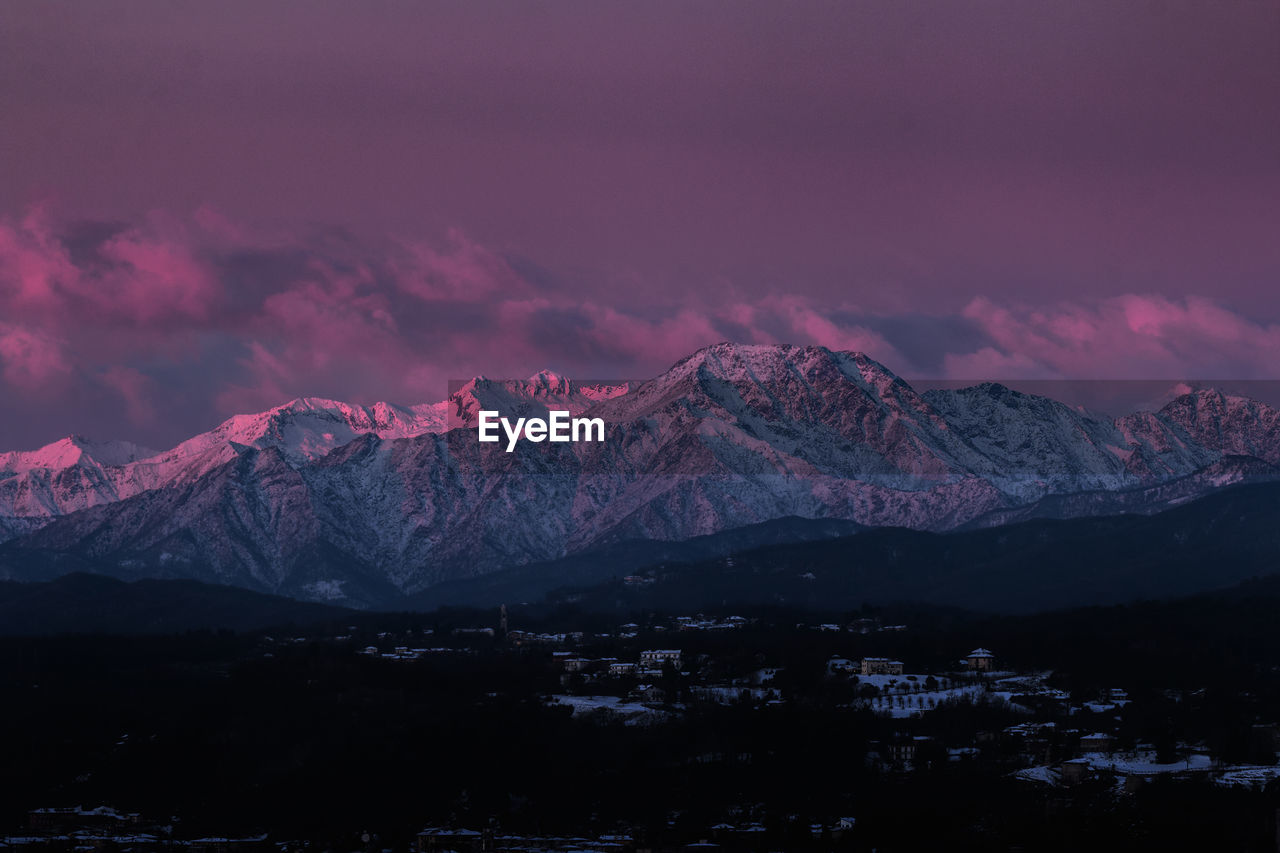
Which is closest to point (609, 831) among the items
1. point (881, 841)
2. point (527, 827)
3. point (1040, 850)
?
point (527, 827)

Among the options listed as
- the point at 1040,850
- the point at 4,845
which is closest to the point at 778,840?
the point at 1040,850

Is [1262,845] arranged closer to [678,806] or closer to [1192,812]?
[1192,812]

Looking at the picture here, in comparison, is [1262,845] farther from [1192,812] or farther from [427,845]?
[427,845]

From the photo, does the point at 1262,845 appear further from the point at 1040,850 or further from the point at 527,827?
the point at 527,827

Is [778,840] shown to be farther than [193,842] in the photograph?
No

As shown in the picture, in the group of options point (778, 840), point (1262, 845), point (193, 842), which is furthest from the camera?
point (193, 842)

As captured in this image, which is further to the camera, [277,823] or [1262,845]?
[277,823]

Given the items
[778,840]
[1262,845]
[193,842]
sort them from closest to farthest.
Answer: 1. [1262,845]
2. [778,840]
3. [193,842]

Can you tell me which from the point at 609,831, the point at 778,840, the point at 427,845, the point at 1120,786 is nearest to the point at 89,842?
the point at 427,845
